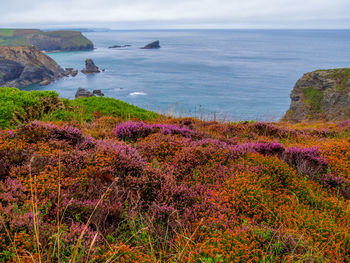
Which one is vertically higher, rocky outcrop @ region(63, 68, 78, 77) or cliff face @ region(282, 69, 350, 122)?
rocky outcrop @ region(63, 68, 78, 77)

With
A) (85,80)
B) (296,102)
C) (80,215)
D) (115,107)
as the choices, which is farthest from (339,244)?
(85,80)

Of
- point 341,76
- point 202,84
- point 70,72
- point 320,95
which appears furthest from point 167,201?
point 70,72

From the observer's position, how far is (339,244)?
3562 mm

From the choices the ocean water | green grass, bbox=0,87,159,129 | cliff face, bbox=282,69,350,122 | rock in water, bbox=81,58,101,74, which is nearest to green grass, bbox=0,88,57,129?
green grass, bbox=0,87,159,129

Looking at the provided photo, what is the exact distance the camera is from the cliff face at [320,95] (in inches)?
2063

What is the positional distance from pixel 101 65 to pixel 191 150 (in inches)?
6056

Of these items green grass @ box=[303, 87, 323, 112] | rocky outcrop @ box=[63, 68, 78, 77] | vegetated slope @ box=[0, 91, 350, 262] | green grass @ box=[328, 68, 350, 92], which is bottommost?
green grass @ box=[303, 87, 323, 112]

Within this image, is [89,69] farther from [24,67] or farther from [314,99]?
[314,99]

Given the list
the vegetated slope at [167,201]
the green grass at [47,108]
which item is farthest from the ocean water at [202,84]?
the vegetated slope at [167,201]

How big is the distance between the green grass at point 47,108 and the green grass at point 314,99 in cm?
5817

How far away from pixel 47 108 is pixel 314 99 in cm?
6381

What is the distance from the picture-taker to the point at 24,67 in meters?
132

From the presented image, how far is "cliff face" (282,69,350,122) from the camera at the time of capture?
52406 mm

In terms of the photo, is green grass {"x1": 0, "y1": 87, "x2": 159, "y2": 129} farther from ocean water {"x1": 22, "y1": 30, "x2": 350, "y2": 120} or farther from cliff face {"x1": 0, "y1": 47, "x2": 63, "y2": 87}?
cliff face {"x1": 0, "y1": 47, "x2": 63, "y2": 87}
